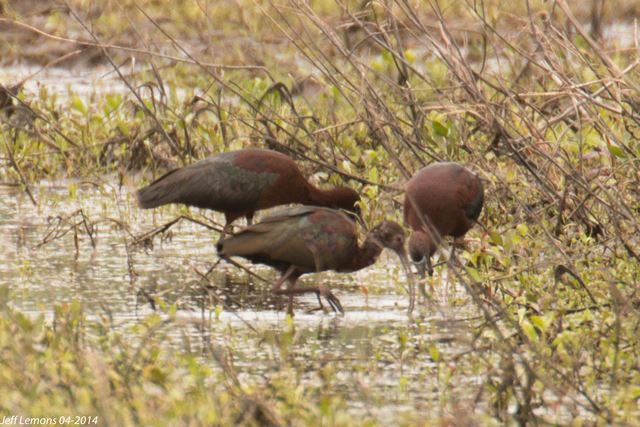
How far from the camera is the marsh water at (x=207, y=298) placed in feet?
15.5

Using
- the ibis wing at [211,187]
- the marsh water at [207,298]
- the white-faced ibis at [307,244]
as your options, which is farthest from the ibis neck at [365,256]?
the ibis wing at [211,187]

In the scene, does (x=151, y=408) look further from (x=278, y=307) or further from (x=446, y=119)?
(x=446, y=119)

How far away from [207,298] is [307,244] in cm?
47

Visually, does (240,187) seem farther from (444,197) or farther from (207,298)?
(444,197)

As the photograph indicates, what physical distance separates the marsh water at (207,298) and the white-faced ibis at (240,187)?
0.82 ft

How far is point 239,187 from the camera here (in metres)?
6.72

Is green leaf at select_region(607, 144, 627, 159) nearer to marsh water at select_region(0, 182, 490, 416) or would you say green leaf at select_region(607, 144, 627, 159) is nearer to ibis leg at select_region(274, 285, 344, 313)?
marsh water at select_region(0, 182, 490, 416)

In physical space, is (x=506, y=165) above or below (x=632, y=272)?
above

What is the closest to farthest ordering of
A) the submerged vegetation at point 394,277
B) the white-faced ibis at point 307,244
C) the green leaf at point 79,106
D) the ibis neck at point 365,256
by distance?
the submerged vegetation at point 394,277 → the white-faced ibis at point 307,244 → the ibis neck at point 365,256 → the green leaf at point 79,106

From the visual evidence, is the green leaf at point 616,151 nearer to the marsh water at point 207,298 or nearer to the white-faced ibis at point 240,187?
the marsh water at point 207,298

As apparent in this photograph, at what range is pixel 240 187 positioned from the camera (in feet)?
22.1

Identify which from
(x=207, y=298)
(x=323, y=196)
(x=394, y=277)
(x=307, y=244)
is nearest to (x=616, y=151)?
(x=394, y=277)

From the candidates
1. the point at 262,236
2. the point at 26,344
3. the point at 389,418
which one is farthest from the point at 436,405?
the point at 262,236

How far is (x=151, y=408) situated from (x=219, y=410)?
22cm
